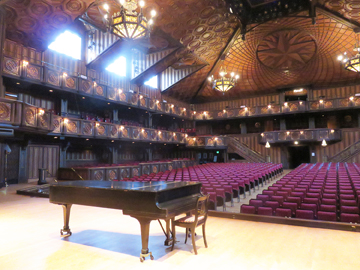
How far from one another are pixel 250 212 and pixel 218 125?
20.9m

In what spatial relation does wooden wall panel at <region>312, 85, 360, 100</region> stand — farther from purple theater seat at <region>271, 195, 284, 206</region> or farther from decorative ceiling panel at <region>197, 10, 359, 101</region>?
purple theater seat at <region>271, 195, 284, 206</region>

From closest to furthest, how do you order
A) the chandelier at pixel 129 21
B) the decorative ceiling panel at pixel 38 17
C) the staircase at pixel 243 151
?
1. the chandelier at pixel 129 21
2. the decorative ceiling panel at pixel 38 17
3. the staircase at pixel 243 151

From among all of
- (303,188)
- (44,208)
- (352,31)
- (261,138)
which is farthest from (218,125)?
(44,208)

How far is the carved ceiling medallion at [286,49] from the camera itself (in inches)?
703

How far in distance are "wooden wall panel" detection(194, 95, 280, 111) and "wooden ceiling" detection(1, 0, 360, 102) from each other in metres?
0.61

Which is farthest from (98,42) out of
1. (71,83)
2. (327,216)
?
(327,216)

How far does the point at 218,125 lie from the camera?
25.9 m

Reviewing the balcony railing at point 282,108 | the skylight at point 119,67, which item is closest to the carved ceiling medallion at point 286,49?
the balcony railing at point 282,108

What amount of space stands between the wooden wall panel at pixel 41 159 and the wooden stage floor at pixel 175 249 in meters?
8.92

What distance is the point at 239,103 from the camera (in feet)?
81.6

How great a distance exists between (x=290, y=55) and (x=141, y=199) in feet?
65.9

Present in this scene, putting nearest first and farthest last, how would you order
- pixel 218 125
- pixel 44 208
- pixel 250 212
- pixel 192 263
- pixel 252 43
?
1. pixel 192 263
2. pixel 250 212
3. pixel 44 208
4. pixel 252 43
5. pixel 218 125

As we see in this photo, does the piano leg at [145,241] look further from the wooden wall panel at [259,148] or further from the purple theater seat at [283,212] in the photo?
the wooden wall panel at [259,148]

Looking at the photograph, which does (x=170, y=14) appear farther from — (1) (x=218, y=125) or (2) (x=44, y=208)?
→ (1) (x=218, y=125)
